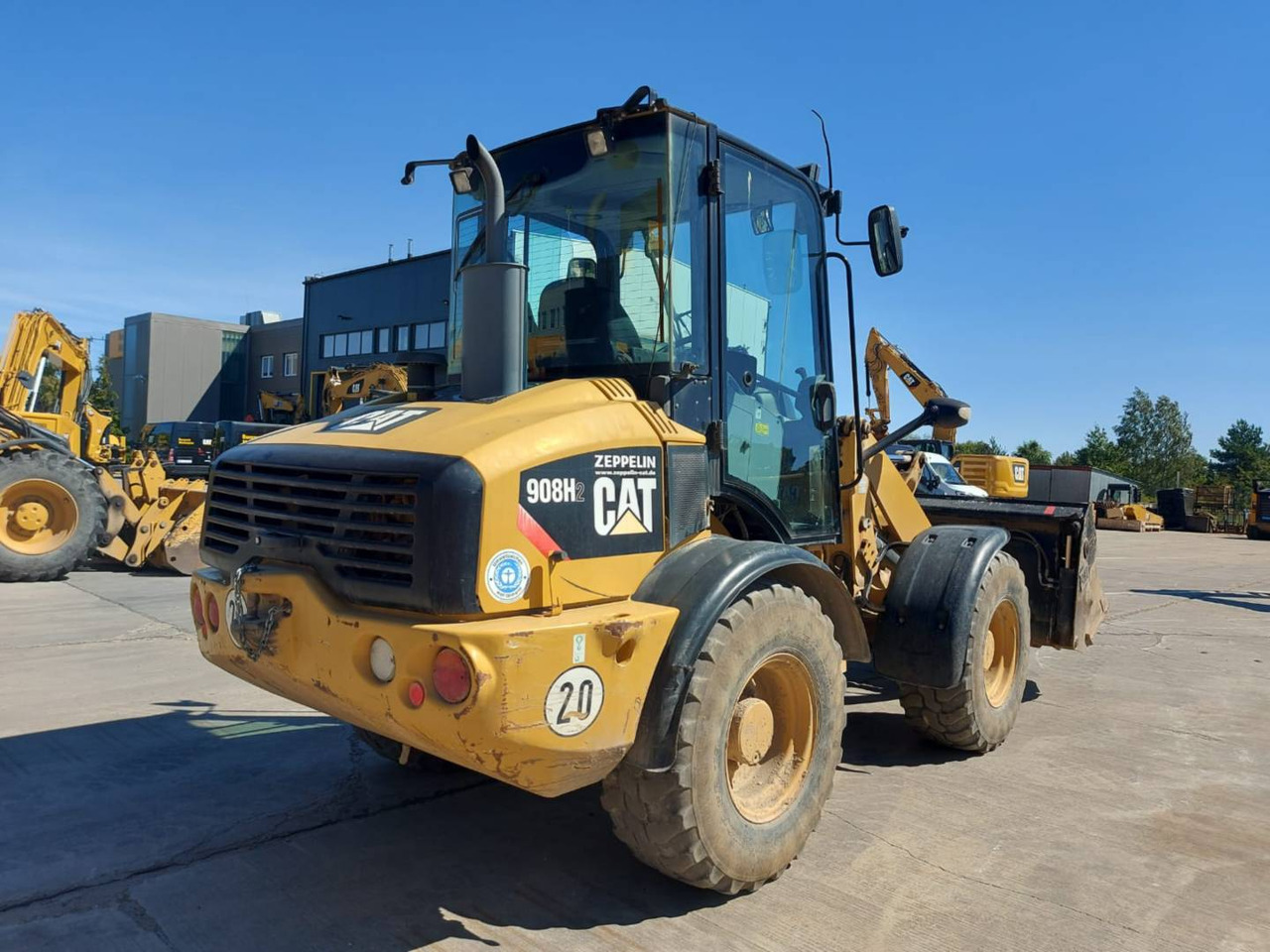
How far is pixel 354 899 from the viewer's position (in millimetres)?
3217

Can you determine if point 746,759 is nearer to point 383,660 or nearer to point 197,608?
point 383,660

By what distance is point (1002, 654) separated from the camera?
17.6ft

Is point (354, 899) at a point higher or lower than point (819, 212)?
lower

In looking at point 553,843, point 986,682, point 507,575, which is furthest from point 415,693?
point 986,682

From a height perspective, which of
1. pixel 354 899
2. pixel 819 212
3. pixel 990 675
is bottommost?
pixel 354 899

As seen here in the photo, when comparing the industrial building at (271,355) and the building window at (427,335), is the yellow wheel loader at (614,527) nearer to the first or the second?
the building window at (427,335)

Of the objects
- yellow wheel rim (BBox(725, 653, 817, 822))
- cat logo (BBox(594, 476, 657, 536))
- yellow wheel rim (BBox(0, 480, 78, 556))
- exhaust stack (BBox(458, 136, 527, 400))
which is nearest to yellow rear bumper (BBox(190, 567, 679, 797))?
cat logo (BBox(594, 476, 657, 536))

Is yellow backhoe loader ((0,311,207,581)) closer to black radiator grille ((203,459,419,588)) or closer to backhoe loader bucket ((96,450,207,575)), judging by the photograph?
backhoe loader bucket ((96,450,207,575))

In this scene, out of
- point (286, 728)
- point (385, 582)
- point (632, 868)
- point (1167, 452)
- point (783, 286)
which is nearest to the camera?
point (385, 582)

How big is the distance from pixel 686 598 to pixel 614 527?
33 centimetres

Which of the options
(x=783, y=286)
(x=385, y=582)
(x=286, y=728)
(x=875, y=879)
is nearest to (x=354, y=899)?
(x=385, y=582)

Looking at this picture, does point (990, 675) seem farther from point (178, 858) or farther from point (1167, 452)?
point (1167, 452)

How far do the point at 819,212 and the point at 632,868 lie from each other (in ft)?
10.2

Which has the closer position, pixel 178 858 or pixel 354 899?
pixel 354 899
